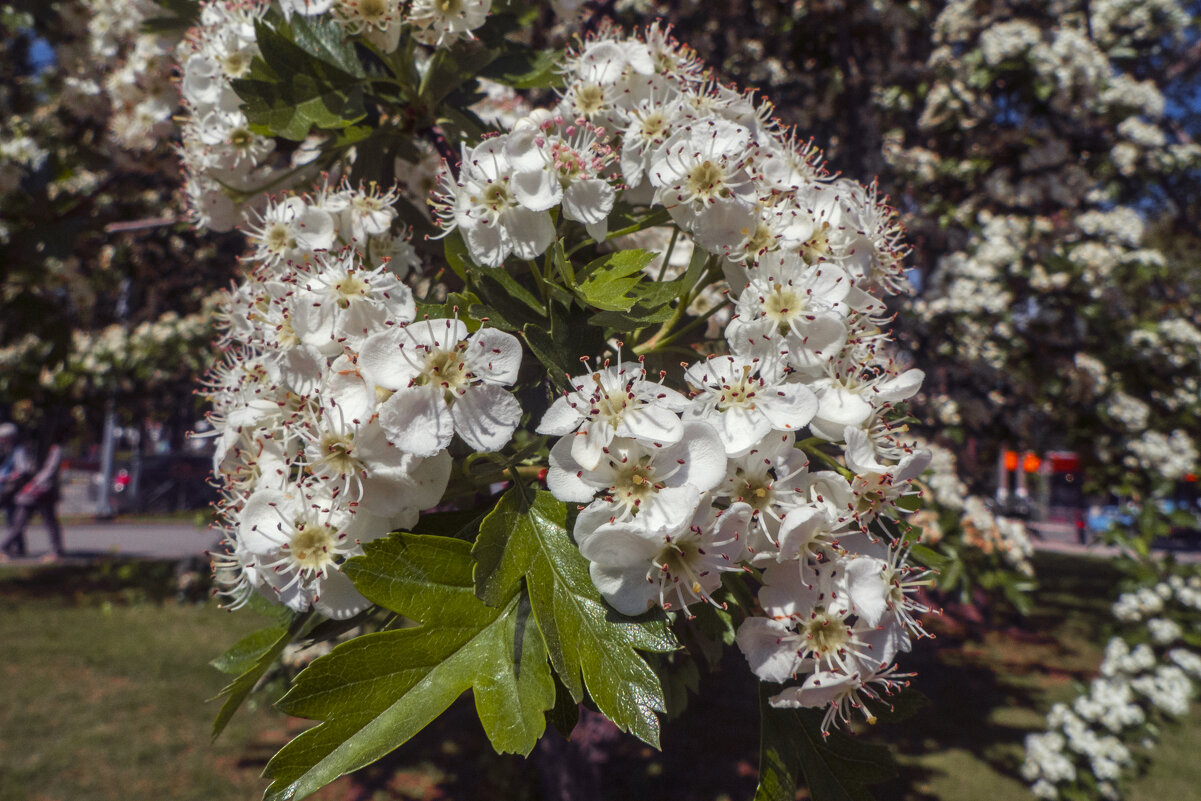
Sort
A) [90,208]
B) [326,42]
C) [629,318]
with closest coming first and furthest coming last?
[629,318], [326,42], [90,208]

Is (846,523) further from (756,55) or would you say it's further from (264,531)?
(756,55)

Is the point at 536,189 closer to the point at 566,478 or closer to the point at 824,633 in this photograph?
the point at 566,478

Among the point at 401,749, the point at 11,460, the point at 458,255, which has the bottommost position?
the point at 11,460

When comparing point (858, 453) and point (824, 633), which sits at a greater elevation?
point (858, 453)

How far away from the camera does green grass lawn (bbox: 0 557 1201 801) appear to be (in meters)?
5.05

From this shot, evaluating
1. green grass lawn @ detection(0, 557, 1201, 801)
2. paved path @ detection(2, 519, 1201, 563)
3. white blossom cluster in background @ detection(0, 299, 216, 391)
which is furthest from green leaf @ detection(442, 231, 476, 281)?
paved path @ detection(2, 519, 1201, 563)

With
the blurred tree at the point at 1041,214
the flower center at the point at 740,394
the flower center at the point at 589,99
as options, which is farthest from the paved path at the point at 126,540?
the flower center at the point at 740,394

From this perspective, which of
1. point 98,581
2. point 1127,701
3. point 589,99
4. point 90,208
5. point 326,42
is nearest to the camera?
point 589,99

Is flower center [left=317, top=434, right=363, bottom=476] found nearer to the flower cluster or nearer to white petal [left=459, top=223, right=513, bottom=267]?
the flower cluster

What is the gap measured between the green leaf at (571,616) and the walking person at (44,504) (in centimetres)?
1367

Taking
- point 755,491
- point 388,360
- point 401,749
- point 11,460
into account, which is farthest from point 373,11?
point 11,460

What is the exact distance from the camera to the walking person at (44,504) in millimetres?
12102

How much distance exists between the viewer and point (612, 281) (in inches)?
44.7

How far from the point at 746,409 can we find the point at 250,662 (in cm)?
92
